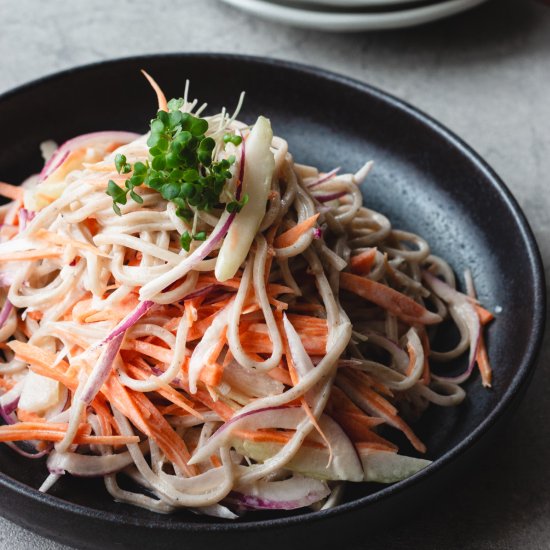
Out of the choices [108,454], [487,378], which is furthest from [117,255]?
[487,378]

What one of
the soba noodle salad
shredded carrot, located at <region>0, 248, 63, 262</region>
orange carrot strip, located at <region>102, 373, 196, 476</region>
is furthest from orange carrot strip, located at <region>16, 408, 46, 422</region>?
shredded carrot, located at <region>0, 248, 63, 262</region>

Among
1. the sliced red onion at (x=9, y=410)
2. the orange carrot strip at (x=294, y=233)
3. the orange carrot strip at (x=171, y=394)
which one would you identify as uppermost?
the orange carrot strip at (x=294, y=233)

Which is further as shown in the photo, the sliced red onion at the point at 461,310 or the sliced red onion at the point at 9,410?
the sliced red onion at the point at 461,310

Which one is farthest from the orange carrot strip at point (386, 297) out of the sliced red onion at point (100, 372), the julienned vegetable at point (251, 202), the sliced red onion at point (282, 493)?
the sliced red onion at point (100, 372)

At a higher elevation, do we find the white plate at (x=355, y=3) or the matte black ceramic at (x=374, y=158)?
the white plate at (x=355, y=3)

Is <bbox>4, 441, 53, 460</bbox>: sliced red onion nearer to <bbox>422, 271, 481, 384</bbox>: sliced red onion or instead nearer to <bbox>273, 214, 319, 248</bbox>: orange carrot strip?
<bbox>273, 214, 319, 248</bbox>: orange carrot strip

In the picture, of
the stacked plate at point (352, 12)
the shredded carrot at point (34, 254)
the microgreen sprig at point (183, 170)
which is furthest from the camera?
the stacked plate at point (352, 12)

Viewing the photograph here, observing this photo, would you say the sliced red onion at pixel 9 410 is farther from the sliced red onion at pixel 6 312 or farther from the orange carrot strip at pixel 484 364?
the orange carrot strip at pixel 484 364
